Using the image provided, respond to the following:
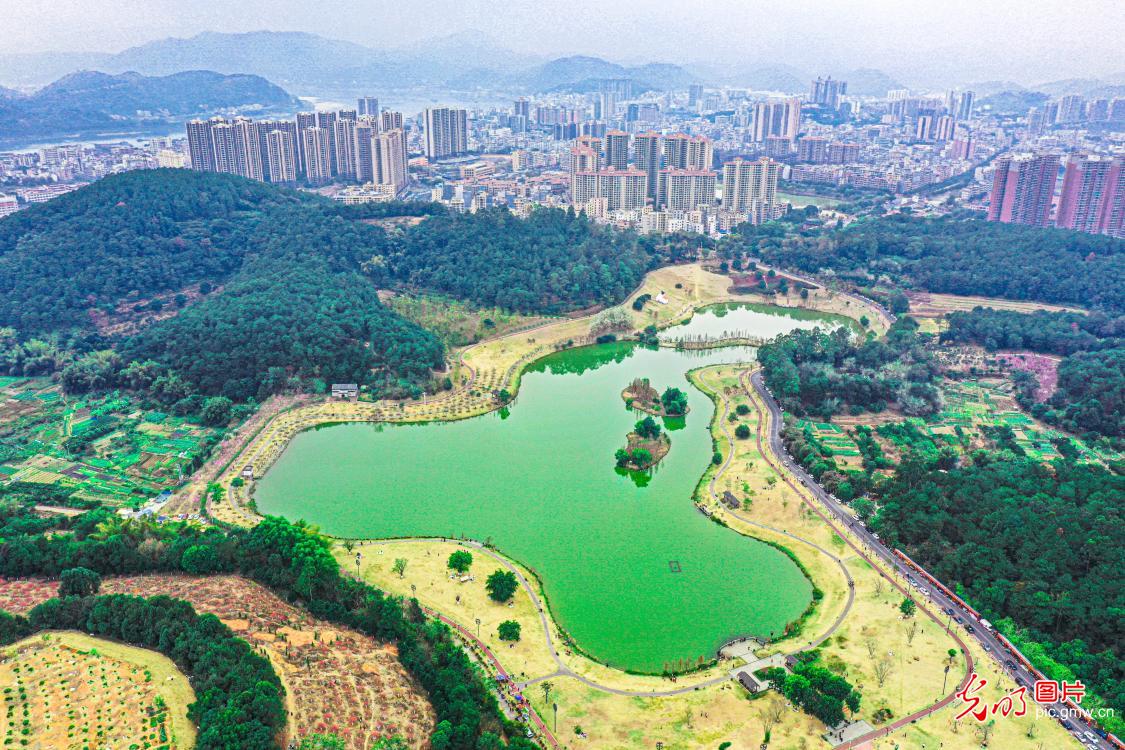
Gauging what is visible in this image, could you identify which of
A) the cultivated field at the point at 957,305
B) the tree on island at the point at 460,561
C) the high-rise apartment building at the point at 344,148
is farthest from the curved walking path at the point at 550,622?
the high-rise apartment building at the point at 344,148

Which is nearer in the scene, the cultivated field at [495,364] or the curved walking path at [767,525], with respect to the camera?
the curved walking path at [767,525]

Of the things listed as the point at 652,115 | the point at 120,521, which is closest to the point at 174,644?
the point at 120,521

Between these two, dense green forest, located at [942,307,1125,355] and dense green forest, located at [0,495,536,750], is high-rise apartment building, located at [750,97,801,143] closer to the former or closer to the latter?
dense green forest, located at [942,307,1125,355]

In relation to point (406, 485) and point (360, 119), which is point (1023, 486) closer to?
point (406, 485)

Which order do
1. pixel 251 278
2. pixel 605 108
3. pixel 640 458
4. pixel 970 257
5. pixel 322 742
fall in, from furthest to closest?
pixel 605 108, pixel 970 257, pixel 251 278, pixel 640 458, pixel 322 742

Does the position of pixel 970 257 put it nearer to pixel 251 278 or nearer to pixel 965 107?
pixel 251 278

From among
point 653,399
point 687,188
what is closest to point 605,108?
point 687,188

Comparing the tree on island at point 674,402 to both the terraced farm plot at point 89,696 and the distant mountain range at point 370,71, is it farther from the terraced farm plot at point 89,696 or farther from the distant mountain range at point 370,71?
the distant mountain range at point 370,71
